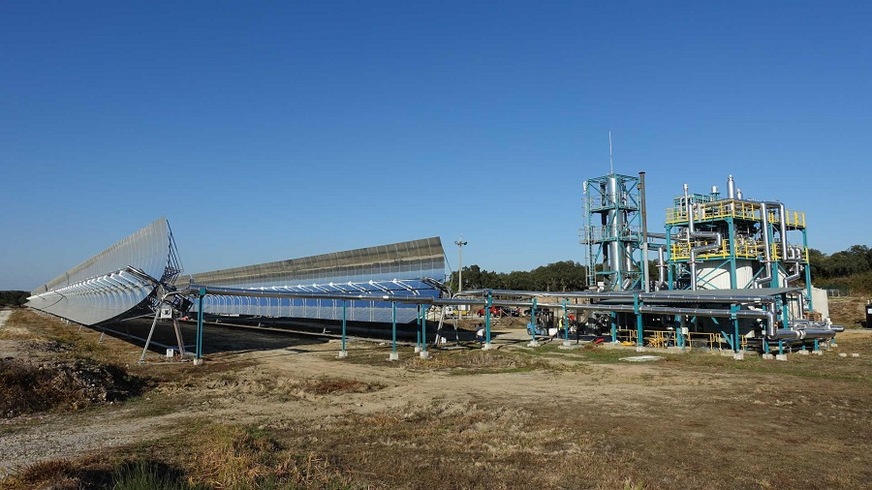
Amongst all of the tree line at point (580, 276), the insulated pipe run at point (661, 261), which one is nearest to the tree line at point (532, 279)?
the tree line at point (580, 276)

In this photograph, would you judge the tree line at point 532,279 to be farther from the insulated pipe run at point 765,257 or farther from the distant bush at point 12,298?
the distant bush at point 12,298

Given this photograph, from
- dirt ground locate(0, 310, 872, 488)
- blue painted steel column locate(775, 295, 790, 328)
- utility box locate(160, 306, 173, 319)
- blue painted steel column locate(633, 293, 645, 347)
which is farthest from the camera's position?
blue painted steel column locate(633, 293, 645, 347)

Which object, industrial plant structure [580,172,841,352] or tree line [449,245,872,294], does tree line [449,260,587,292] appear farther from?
industrial plant structure [580,172,841,352]

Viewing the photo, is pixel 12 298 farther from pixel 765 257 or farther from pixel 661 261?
pixel 765 257

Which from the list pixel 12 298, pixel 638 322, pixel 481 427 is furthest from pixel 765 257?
pixel 12 298

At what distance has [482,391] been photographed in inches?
715

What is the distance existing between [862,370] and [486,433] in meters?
18.1

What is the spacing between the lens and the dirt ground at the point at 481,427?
9359mm

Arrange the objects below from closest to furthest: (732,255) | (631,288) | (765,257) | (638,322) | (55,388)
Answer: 1. (55,388)
2. (638,322)
3. (732,255)
4. (765,257)
5. (631,288)

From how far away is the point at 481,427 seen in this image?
42.4 feet

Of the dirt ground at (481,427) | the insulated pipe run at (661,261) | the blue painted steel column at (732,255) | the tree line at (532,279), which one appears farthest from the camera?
the tree line at (532,279)

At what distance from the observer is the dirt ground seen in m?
9.36

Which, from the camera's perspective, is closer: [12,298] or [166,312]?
[166,312]

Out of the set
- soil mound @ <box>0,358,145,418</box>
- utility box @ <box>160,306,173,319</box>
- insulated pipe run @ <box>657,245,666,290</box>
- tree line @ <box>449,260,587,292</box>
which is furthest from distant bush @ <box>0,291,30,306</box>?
insulated pipe run @ <box>657,245,666,290</box>
